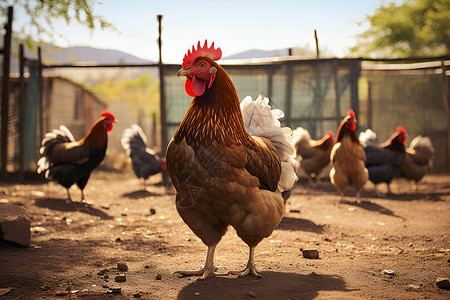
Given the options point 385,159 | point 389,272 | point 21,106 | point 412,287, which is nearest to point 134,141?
point 21,106

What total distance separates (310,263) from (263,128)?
146 centimetres

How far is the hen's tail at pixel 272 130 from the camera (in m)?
4.14

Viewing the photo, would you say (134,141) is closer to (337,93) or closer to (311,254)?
(337,93)

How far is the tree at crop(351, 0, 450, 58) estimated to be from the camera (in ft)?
78.7

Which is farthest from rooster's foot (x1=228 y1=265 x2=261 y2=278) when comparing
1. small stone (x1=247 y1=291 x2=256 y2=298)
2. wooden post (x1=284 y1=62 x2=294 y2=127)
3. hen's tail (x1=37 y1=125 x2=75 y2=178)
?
wooden post (x1=284 y1=62 x2=294 y2=127)

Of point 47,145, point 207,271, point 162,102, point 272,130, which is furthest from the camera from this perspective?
point 162,102

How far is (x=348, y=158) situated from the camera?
773 cm

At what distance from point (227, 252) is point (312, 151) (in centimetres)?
577

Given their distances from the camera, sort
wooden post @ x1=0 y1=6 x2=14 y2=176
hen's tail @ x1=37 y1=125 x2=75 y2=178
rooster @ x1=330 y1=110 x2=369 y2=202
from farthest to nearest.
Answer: wooden post @ x1=0 y1=6 x2=14 y2=176, hen's tail @ x1=37 y1=125 x2=75 y2=178, rooster @ x1=330 y1=110 x2=369 y2=202

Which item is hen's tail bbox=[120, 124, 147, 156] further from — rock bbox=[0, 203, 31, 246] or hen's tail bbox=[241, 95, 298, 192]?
hen's tail bbox=[241, 95, 298, 192]

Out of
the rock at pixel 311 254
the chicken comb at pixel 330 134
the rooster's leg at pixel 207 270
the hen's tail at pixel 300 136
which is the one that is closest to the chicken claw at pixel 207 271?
the rooster's leg at pixel 207 270

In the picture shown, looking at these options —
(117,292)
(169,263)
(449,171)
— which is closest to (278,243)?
(169,263)

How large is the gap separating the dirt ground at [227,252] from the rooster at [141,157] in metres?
1.32

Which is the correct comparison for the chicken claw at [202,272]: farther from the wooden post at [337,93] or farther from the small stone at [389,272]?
the wooden post at [337,93]
